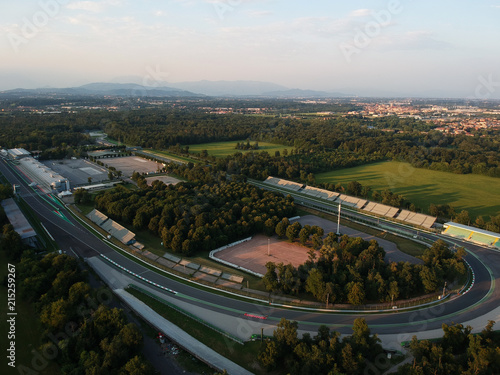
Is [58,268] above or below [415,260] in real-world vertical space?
above

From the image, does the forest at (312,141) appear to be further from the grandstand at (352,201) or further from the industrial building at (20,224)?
the industrial building at (20,224)

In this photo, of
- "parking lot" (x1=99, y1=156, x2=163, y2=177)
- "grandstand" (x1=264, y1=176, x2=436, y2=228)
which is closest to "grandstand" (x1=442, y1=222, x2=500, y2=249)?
"grandstand" (x1=264, y1=176, x2=436, y2=228)

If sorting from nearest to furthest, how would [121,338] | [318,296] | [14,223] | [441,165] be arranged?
1. [121,338]
2. [318,296]
3. [14,223]
4. [441,165]

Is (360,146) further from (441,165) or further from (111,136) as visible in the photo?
(111,136)

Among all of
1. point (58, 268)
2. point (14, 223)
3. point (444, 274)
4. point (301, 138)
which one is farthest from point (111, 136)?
point (444, 274)

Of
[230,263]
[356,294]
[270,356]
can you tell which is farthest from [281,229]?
[270,356]

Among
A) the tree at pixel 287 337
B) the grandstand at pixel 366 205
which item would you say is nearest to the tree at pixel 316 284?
the tree at pixel 287 337

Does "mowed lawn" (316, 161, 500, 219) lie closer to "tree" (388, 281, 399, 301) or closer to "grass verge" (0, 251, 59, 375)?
"tree" (388, 281, 399, 301)
